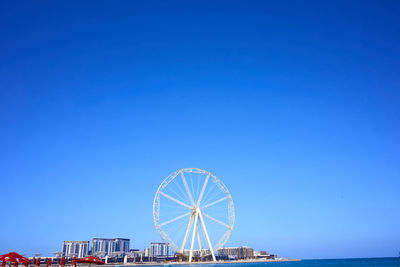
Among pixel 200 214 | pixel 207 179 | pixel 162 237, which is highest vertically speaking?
pixel 207 179

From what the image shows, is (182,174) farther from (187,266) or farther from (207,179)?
(187,266)

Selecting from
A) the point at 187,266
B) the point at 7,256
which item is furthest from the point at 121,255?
the point at 7,256

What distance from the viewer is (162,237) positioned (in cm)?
6925

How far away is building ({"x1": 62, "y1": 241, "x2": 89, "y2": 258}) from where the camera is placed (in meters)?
173

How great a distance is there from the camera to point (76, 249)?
173500 millimetres

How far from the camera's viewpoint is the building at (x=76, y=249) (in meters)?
173

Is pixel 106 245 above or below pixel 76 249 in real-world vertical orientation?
above

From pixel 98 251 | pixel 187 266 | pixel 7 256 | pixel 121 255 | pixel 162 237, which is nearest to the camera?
pixel 7 256

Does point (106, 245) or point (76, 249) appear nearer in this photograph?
point (76, 249)

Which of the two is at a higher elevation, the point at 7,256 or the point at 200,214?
the point at 200,214

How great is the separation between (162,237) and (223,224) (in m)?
13.6

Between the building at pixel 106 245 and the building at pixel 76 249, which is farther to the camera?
the building at pixel 106 245

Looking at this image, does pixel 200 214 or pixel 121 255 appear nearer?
pixel 200 214

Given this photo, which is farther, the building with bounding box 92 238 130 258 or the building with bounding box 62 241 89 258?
the building with bounding box 92 238 130 258
